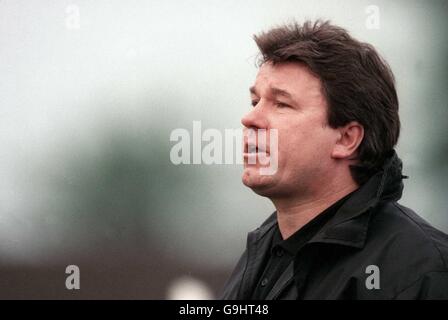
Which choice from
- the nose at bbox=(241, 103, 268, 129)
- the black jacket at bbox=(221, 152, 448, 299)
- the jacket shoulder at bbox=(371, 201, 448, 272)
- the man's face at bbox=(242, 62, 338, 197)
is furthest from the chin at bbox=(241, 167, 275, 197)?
the jacket shoulder at bbox=(371, 201, 448, 272)

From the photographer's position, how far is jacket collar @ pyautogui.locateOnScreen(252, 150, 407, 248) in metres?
2.45

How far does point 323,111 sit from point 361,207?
0.47 meters

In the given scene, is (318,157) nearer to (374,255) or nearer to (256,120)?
(256,120)

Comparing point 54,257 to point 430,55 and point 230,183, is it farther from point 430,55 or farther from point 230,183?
point 430,55

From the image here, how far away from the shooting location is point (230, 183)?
6.72 metres

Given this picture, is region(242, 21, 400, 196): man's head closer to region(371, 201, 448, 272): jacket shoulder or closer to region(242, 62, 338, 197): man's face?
region(242, 62, 338, 197): man's face

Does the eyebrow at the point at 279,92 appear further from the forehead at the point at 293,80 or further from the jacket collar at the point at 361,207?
the jacket collar at the point at 361,207

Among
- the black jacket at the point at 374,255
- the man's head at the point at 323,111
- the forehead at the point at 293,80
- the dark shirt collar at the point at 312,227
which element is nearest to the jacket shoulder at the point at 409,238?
the black jacket at the point at 374,255

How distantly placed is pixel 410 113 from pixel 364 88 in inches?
125

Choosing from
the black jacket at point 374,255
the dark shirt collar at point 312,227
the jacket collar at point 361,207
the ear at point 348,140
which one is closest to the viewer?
the black jacket at point 374,255

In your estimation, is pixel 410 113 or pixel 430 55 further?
pixel 430 55

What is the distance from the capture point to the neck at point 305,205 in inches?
Answer: 109

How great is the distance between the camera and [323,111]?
2.81 meters
